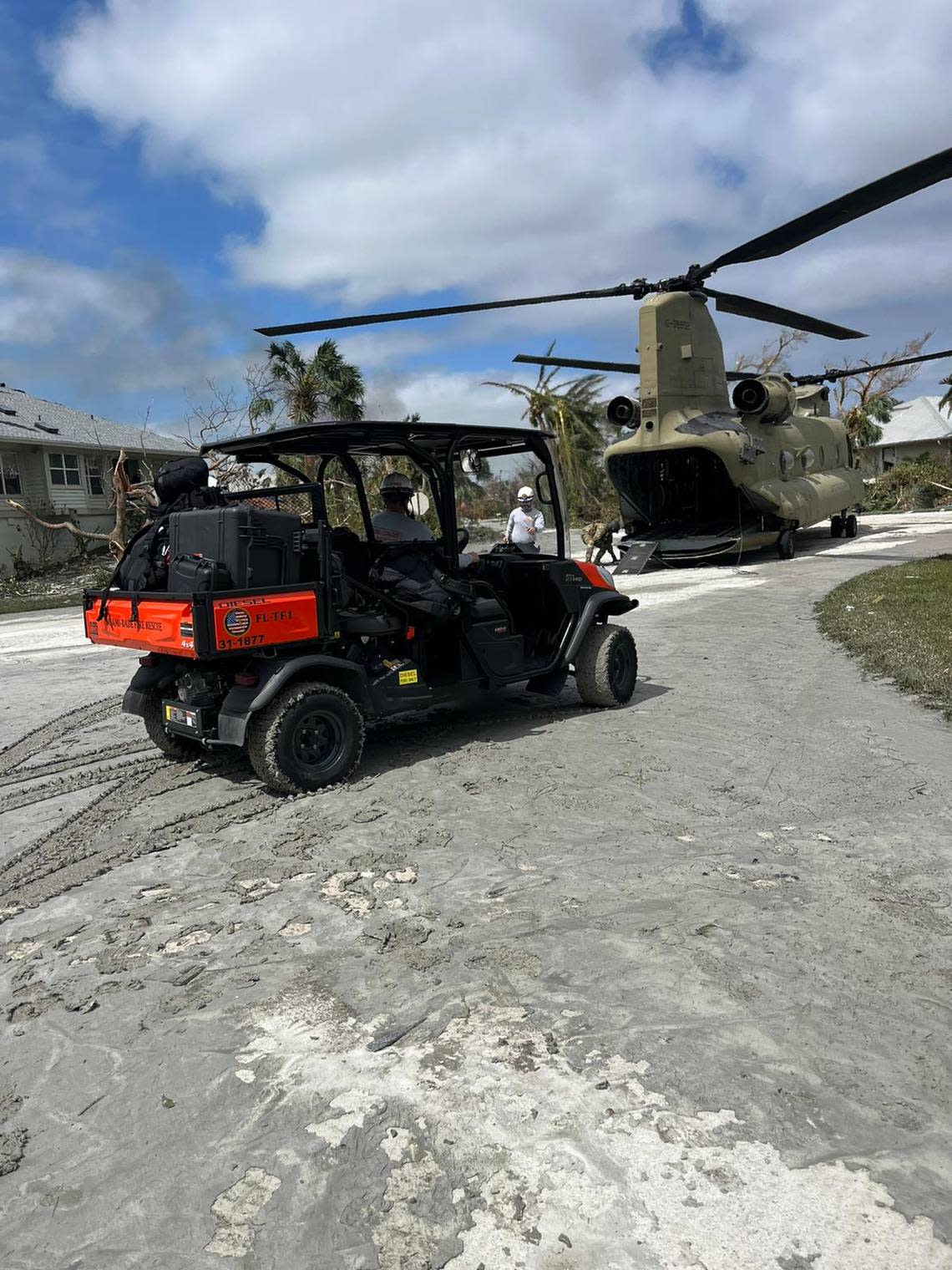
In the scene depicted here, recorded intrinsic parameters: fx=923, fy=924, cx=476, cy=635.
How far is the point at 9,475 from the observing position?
26141mm

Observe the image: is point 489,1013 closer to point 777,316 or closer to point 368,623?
point 368,623

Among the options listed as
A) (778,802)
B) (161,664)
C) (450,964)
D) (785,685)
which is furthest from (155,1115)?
(785,685)

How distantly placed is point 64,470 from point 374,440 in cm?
2483

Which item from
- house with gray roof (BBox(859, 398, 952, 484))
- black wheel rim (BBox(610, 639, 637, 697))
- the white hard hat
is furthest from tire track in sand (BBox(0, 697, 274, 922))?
house with gray roof (BBox(859, 398, 952, 484))

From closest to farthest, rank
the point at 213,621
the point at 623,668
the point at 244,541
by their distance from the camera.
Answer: the point at 213,621
the point at 244,541
the point at 623,668

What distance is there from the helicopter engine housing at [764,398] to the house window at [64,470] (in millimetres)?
19686

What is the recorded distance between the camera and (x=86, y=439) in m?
28.5

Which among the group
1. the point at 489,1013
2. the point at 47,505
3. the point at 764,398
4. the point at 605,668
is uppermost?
the point at 764,398

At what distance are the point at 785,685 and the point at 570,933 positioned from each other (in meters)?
4.59

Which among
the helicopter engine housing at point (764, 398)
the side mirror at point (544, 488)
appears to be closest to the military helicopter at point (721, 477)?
the helicopter engine housing at point (764, 398)

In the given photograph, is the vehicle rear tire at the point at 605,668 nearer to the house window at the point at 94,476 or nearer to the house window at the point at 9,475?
the house window at the point at 9,475

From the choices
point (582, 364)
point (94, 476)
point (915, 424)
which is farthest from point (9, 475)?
point (915, 424)

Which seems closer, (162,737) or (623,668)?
(162,737)

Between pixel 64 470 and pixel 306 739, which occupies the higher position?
pixel 64 470
